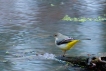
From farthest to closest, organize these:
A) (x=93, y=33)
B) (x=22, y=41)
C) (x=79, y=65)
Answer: (x=93, y=33), (x=22, y=41), (x=79, y=65)

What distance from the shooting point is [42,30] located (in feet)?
30.9

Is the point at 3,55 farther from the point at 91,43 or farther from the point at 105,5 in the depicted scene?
the point at 105,5

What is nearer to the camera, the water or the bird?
the bird

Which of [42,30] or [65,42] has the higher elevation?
[65,42]

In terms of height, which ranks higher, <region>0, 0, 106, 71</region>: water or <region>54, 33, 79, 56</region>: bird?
<region>54, 33, 79, 56</region>: bird

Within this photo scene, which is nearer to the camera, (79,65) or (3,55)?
(79,65)

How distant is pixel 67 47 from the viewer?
6227 millimetres

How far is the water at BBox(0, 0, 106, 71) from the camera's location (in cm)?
658

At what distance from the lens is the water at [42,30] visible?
21.6 ft

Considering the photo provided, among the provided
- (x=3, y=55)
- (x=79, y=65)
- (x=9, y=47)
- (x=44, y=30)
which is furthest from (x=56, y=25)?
(x=79, y=65)

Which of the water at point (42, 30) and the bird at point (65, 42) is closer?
the bird at point (65, 42)

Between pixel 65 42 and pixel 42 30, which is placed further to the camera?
pixel 42 30

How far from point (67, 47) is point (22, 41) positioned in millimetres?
2158

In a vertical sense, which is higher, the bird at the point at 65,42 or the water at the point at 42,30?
the bird at the point at 65,42
